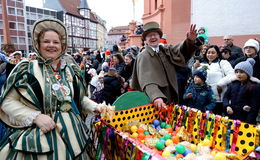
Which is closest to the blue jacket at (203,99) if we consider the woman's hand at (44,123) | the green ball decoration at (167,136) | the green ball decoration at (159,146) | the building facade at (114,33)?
the green ball decoration at (167,136)

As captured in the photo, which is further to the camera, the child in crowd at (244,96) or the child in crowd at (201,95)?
the child in crowd at (201,95)

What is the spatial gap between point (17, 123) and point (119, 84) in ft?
9.08

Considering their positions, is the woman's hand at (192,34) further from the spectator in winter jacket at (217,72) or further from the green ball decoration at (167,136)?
the spectator in winter jacket at (217,72)

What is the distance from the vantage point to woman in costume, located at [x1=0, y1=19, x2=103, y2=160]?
1.47 m

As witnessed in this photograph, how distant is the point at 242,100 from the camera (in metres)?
2.88

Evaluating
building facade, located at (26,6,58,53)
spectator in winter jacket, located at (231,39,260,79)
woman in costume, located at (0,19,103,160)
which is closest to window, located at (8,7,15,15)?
building facade, located at (26,6,58,53)

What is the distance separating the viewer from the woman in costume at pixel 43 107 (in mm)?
1470

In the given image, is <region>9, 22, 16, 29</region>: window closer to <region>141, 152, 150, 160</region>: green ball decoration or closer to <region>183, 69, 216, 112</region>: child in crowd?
<region>183, 69, 216, 112</region>: child in crowd

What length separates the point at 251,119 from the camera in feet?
9.32

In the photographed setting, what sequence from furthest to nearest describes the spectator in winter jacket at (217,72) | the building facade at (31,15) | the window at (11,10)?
the building facade at (31,15) < the window at (11,10) < the spectator in winter jacket at (217,72)

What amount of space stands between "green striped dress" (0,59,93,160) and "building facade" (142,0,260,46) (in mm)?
9692

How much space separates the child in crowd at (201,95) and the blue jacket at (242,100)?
0.27 metres

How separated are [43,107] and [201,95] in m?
2.56

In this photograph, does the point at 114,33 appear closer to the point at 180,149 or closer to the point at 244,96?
the point at 244,96
